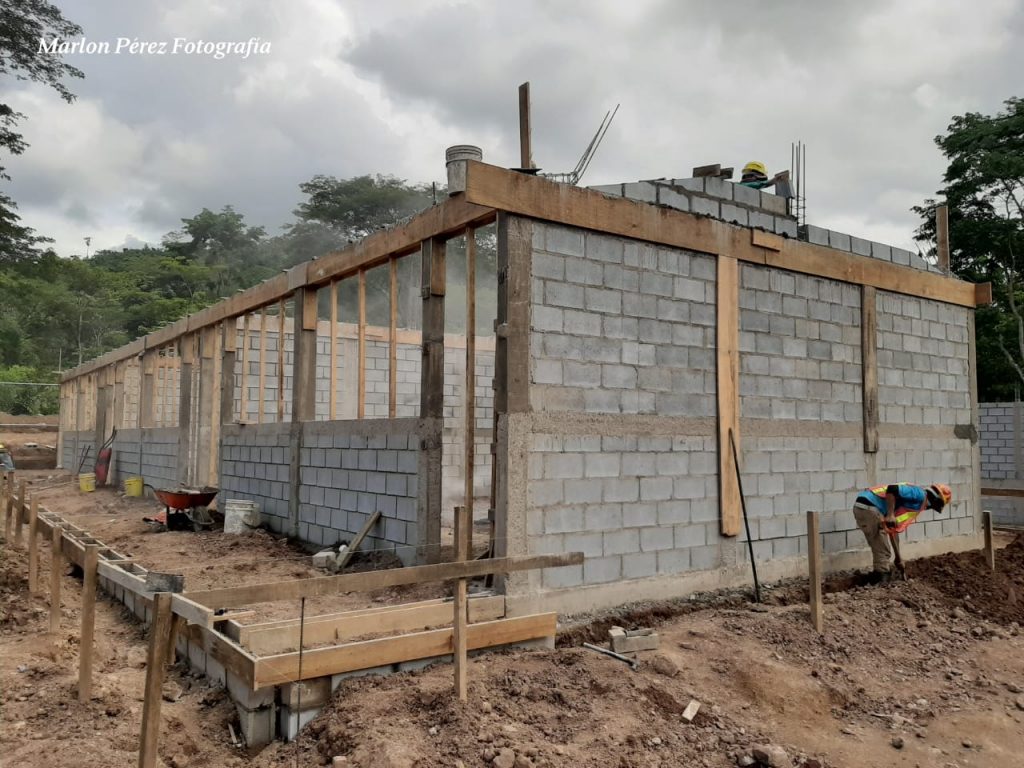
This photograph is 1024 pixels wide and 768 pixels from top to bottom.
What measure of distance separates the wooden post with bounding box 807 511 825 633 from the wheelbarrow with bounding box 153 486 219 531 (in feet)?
27.2

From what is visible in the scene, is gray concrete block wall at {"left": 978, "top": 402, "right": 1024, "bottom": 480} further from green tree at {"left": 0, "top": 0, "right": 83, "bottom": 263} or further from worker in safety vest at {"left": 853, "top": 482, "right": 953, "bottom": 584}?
green tree at {"left": 0, "top": 0, "right": 83, "bottom": 263}

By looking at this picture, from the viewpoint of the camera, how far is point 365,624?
5.43 metres

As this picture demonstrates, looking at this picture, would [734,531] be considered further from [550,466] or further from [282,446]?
[282,446]

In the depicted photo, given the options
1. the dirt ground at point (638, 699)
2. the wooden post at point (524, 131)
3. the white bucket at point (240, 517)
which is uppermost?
the wooden post at point (524, 131)

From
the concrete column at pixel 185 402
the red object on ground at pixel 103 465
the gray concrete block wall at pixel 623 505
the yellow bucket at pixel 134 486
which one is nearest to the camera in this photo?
the gray concrete block wall at pixel 623 505

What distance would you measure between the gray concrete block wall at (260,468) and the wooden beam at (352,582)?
231 inches

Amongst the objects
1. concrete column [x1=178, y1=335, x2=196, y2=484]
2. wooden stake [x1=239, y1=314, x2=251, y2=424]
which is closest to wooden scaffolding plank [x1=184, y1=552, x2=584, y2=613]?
wooden stake [x1=239, y1=314, x2=251, y2=424]

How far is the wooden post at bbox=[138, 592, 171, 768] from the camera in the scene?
3.47 m

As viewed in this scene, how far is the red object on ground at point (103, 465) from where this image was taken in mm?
20078

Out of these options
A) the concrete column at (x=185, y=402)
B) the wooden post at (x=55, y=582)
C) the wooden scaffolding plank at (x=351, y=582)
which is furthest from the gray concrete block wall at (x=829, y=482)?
the concrete column at (x=185, y=402)

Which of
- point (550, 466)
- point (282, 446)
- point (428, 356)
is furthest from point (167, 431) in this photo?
→ point (550, 466)

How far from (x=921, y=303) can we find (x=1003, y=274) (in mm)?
13187

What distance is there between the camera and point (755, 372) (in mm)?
8117

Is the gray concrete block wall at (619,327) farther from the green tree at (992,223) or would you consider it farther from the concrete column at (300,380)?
the green tree at (992,223)
